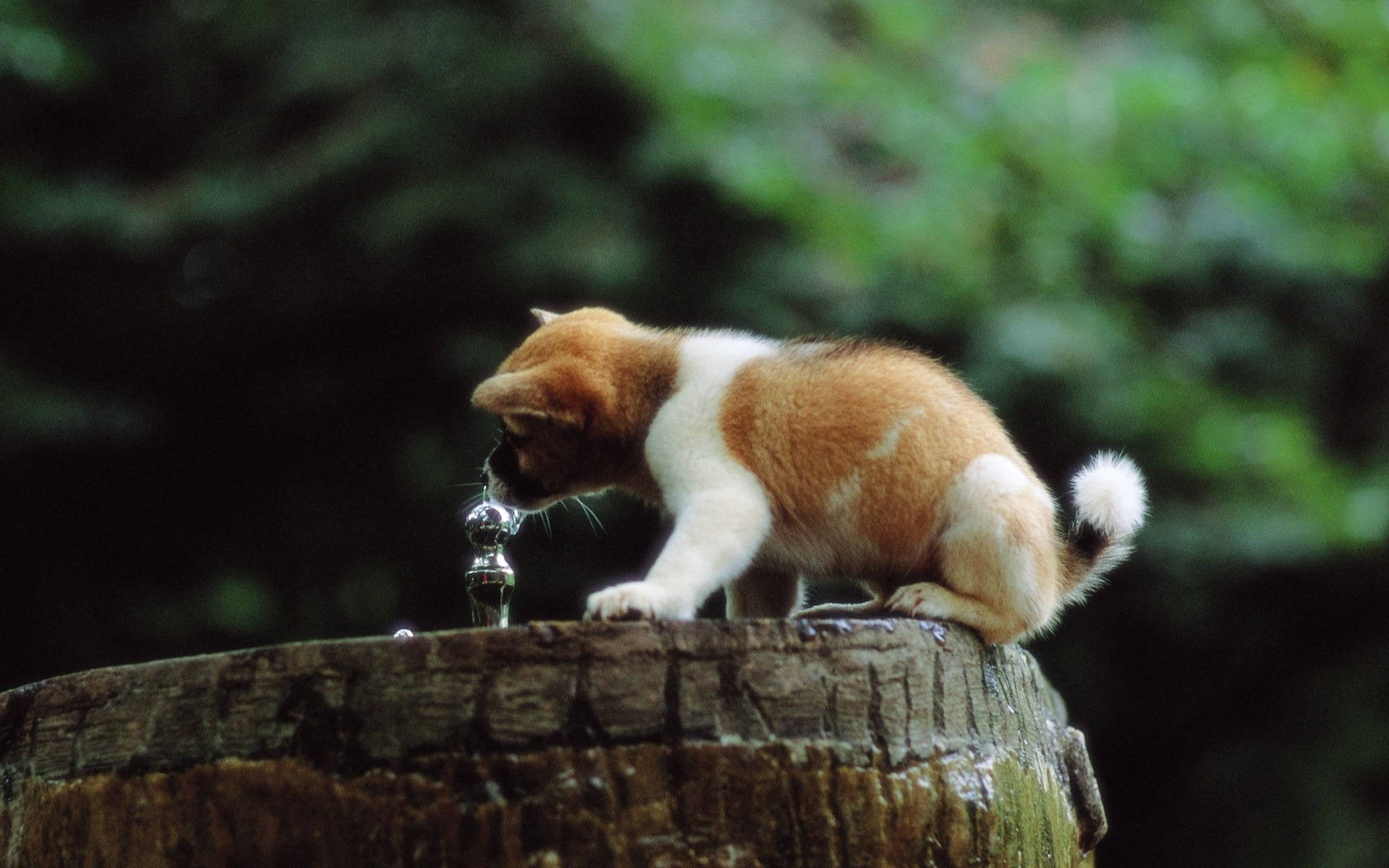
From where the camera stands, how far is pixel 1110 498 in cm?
306

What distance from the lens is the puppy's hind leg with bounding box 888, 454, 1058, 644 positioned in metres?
2.62

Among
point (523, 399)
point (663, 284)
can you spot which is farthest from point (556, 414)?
point (663, 284)

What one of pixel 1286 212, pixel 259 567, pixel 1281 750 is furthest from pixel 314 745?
pixel 1281 750

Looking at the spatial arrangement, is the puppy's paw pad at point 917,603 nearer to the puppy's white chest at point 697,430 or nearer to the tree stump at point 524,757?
the tree stump at point 524,757

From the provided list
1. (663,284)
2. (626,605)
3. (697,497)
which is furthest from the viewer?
(663,284)

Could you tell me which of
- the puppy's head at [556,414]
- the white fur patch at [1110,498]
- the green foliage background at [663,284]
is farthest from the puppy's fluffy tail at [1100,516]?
the green foliage background at [663,284]

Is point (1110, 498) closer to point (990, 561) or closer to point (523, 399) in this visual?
point (990, 561)

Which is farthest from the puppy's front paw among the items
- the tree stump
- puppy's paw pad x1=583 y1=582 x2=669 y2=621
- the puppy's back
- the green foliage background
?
the green foliage background

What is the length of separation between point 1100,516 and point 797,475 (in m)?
0.77

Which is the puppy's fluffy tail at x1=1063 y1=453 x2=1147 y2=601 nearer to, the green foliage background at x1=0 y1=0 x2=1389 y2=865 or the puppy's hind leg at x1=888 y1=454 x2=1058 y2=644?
the puppy's hind leg at x1=888 y1=454 x2=1058 y2=644

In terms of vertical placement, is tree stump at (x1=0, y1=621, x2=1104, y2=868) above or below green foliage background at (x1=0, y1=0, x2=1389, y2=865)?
below

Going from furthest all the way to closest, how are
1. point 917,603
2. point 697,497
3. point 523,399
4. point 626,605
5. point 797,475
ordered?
point 523,399
point 797,475
point 697,497
point 917,603
point 626,605

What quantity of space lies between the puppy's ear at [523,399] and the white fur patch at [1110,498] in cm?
119

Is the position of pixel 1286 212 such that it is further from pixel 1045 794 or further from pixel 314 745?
pixel 314 745
